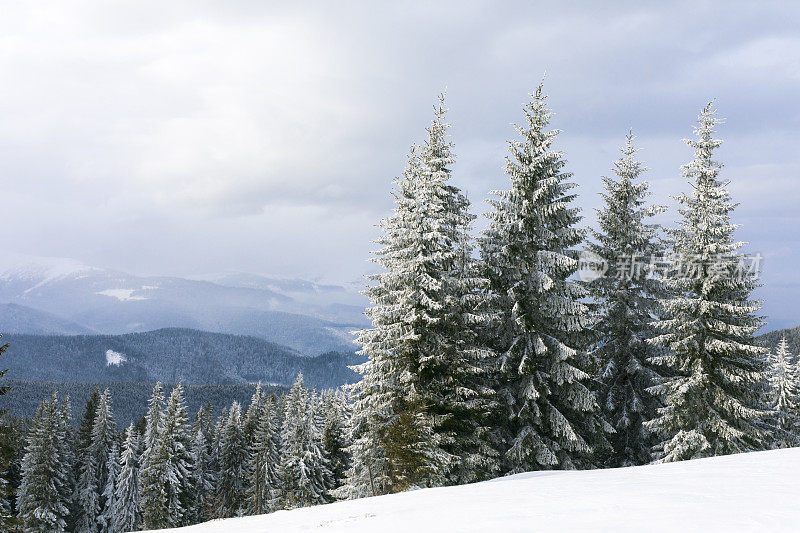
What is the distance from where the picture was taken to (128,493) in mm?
49875

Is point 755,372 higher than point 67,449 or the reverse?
higher

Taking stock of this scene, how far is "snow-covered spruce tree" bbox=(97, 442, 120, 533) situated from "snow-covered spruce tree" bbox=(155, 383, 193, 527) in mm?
10702

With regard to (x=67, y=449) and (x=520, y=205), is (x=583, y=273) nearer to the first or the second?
(x=520, y=205)

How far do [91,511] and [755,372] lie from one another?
60114mm

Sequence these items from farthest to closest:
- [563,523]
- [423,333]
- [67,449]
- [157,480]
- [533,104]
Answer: [67,449], [157,480], [533,104], [423,333], [563,523]

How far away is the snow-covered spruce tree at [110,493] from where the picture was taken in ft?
168

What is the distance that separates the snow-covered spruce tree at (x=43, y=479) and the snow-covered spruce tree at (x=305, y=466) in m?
21.1

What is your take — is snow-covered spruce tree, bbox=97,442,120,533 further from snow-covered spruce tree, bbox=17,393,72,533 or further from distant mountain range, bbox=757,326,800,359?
distant mountain range, bbox=757,326,800,359

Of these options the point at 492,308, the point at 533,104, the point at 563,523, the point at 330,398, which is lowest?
the point at 330,398

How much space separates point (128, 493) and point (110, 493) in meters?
2.98

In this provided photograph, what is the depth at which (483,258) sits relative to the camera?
21.5 metres

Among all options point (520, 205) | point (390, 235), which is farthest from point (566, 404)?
point (390, 235)

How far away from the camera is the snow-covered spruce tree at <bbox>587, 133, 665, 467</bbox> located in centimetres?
2350

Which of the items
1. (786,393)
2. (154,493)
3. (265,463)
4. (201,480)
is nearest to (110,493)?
(201,480)
